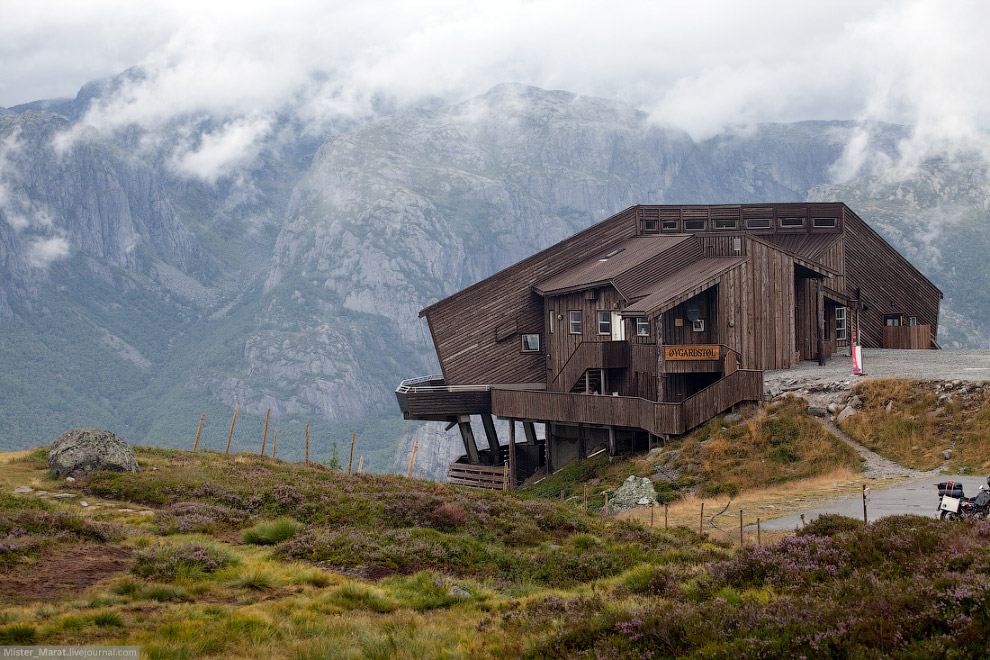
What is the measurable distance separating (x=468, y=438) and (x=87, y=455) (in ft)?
89.0

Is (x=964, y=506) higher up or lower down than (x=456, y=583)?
higher up

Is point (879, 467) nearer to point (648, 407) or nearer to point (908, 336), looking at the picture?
point (648, 407)

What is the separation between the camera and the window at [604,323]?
40625 millimetres

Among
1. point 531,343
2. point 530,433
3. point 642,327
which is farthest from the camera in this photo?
point 530,433

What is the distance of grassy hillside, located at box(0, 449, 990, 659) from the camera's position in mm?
8969

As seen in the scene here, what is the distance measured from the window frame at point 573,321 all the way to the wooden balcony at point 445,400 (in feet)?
17.3

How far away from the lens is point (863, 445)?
26703 mm

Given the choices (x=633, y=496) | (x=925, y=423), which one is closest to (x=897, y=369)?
(x=925, y=423)

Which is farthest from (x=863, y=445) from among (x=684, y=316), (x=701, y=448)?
(x=684, y=316)

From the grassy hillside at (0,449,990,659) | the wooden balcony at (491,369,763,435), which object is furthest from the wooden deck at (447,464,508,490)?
the grassy hillside at (0,449,990,659)

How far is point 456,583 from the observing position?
545 inches

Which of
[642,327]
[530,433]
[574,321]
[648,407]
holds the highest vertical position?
[574,321]

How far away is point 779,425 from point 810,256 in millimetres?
19138

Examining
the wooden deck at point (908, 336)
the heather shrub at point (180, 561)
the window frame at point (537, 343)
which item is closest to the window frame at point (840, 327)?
the wooden deck at point (908, 336)
